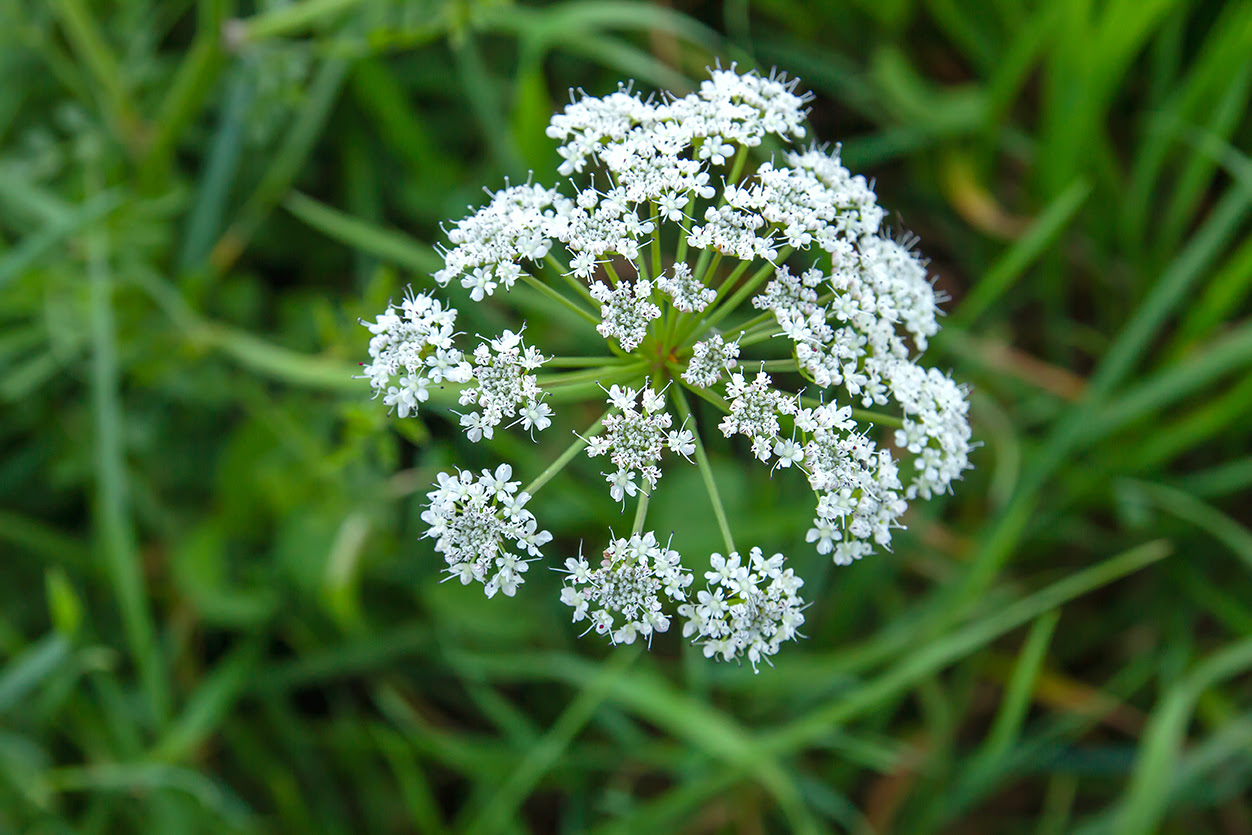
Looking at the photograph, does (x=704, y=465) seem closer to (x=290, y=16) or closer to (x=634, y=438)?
(x=634, y=438)

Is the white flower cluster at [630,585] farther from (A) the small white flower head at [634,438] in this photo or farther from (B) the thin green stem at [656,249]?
(B) the thin green stem at [656,249]

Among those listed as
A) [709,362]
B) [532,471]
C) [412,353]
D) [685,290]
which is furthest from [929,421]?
[532,471]

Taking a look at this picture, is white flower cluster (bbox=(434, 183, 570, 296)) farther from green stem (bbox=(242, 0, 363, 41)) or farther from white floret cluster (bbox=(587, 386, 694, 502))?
green stem (bbox=(242, 0, 363, 41))

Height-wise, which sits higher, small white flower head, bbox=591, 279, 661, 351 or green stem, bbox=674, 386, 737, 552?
small white flower head, bbox=591, 279, 661, 351

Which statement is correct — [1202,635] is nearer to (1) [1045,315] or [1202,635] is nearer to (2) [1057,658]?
(2) [1057,658]

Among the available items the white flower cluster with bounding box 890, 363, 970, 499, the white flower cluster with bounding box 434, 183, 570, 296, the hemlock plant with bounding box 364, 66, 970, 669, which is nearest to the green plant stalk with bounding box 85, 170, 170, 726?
the hemlock plant with bounding box 364, 66, 970, 669

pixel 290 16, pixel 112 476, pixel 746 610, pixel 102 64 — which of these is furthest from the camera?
pixel 102 64

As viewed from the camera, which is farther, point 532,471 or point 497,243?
point 532,471
